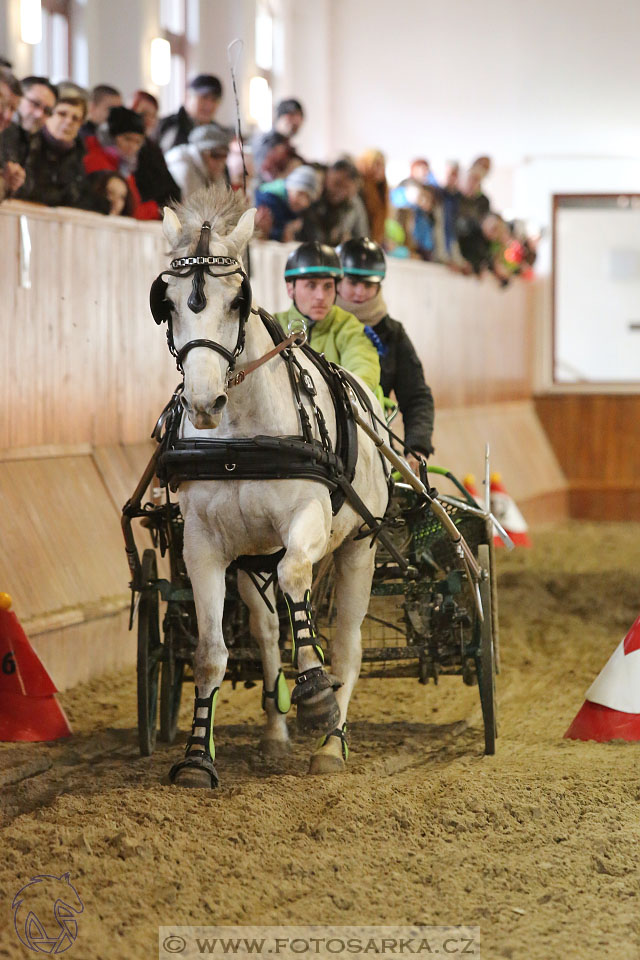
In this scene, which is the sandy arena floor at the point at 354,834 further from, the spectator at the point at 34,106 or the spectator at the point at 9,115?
the spectator at the point at 34,106

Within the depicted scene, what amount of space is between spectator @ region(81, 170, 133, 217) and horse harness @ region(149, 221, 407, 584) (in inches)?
152

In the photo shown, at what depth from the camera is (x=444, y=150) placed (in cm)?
2286

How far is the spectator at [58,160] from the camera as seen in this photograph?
8.65 metres

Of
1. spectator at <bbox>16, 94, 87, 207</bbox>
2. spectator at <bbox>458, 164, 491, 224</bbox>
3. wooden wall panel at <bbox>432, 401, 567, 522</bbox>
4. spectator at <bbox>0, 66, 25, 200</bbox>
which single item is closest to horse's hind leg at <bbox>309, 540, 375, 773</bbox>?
spectator at <bbox>0, 66, 25, 200</bbox>

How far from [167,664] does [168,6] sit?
13046 millimetres

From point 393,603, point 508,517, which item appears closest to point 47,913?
point 393,603

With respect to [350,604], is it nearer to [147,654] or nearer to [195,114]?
[147,654]

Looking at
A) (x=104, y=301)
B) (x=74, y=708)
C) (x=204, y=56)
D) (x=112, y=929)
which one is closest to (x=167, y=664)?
(x=74, y=708)

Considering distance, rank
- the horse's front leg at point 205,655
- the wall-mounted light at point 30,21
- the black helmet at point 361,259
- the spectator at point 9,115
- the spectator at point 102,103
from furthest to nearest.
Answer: the wall-mounted light at point 30,21 → the spectator at point 102,103 → the spectator at point 9,115 → the black helmet at point 361,259 → the horse's front leg at point 205,655

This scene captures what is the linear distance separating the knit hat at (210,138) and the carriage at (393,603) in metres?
4.36

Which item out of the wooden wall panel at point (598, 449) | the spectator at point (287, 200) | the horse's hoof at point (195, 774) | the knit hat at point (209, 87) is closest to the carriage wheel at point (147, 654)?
the horse's hoof at point (195, 774)

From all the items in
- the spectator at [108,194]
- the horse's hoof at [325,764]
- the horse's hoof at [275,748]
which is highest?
the spectator at [108,194]

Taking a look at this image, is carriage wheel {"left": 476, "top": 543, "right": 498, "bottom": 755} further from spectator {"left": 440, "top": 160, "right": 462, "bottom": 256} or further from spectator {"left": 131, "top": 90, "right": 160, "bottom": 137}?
spectator {"left": 440, "top": 160, "right": 462, "bottom": 256}

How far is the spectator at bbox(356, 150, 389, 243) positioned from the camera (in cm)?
1395
